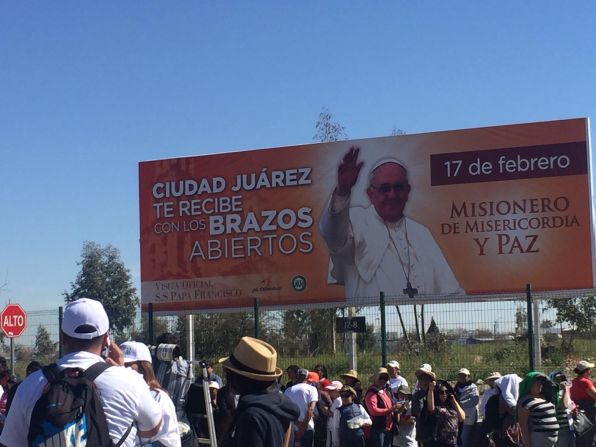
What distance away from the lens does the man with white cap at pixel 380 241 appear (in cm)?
1920

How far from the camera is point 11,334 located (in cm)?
1922

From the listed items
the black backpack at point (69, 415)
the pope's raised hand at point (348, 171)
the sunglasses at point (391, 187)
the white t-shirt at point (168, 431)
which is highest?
the pope's raised hand at point (348, 171)

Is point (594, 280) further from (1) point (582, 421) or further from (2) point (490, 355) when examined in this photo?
(1) point (582, 421)

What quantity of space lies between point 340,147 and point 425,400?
9404 mm

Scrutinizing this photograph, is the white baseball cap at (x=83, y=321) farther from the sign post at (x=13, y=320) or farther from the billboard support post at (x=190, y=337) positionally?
the billboard support post at (x=190, y=337)

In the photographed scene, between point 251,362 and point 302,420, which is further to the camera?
point 302,420

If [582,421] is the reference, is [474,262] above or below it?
above

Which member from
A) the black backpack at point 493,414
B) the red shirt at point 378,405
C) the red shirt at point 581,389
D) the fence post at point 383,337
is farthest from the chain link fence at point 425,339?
the black backpack at point 493,414

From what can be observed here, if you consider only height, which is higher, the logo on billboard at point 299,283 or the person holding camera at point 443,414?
the logo on billboard at point 299,283

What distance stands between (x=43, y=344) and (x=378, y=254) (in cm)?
753

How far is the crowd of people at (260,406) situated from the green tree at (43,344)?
5176 mm

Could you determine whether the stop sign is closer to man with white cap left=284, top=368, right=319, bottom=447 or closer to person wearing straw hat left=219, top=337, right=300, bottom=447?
man with white cap left=284, top=368, right=319, bottom=447

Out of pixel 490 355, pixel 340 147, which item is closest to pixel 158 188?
pixel 340 147

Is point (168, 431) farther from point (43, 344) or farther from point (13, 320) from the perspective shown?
A: point (43, 344)
